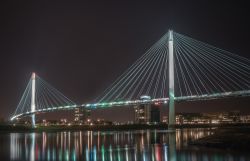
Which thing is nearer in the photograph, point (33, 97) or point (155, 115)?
point (33, 97)

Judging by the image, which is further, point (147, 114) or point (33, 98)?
point (147, 114)

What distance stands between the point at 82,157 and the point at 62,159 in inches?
39.4

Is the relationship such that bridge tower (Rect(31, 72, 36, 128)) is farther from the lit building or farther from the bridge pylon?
the lit building

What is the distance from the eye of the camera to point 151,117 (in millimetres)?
107500

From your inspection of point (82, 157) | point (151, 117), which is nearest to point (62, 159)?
point (82, 157)

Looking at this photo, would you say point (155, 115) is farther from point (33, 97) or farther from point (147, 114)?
point (33, 97)

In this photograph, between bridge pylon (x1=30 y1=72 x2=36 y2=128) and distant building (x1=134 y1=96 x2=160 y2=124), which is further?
distant building (x1=134 y1=96 x2=160 y2=124)

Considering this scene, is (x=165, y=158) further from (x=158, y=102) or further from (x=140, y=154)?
(x=158, y=102)

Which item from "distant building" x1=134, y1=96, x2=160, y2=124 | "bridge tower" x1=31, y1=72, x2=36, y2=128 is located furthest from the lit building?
"bridge tower" x1=31, y1=72, x2=36, y2=128

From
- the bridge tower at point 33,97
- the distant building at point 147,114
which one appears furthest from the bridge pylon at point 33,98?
the distant building at point 147,114

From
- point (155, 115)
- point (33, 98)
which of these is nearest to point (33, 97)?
point (33, 98)

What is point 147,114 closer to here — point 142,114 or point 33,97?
point 142,114

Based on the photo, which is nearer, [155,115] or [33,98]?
[33,98]

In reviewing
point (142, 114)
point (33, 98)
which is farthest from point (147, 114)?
point (33, 98)
